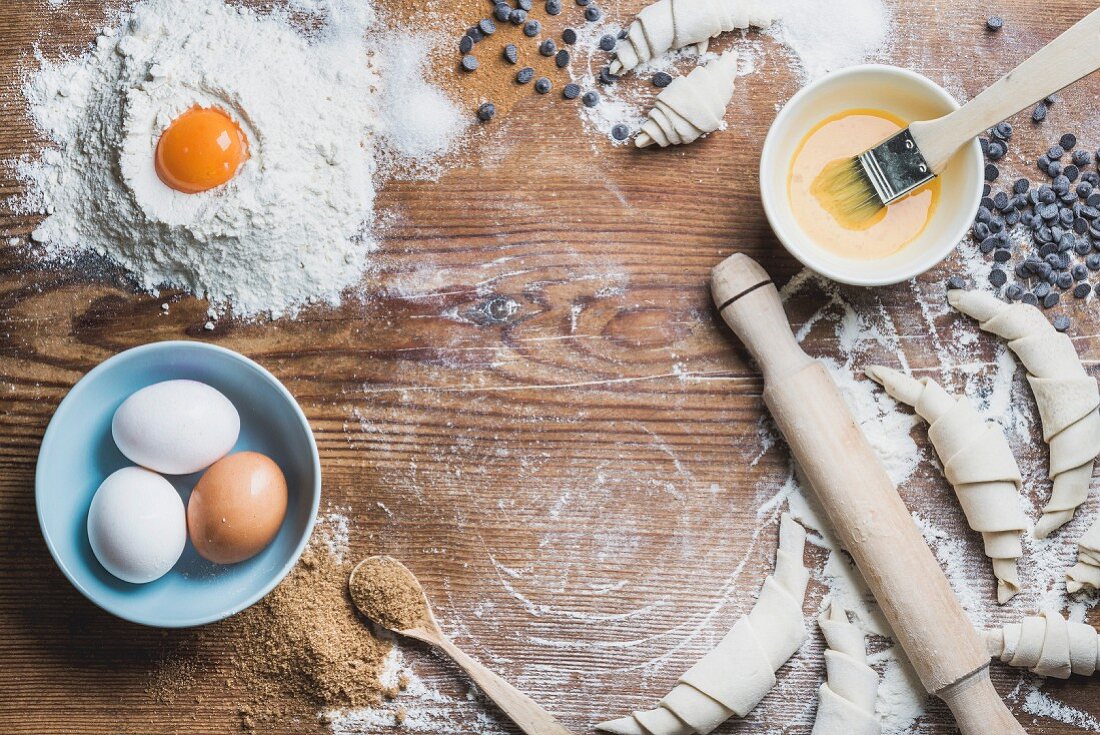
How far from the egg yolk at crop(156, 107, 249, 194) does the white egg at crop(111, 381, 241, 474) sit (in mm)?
342

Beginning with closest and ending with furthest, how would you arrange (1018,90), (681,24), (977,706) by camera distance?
1. (1018,90)
2. (977,706)
3. (681,24)

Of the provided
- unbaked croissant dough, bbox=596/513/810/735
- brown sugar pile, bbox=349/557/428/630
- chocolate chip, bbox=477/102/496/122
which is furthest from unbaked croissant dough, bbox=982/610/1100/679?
chocolate chip, bbox=477/102/496/122

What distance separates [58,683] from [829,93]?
66.0 inches

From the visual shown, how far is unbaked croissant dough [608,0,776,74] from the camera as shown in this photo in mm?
1452

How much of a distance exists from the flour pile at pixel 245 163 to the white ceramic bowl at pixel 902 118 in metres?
0.58

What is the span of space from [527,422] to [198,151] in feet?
2.35

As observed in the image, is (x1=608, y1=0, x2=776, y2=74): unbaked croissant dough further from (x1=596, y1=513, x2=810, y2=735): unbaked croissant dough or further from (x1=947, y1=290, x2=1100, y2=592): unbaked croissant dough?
(x1=596, y1=513, x2=810, y2=735): unbaked croissant dough

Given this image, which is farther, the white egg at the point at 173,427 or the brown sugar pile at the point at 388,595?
the brown sugar pile at the point at 388,595

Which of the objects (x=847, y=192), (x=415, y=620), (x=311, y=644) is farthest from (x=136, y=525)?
(x=847, y=192)

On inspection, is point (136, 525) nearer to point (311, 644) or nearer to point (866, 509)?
point (311, 644)

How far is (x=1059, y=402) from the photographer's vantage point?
1.42 metres

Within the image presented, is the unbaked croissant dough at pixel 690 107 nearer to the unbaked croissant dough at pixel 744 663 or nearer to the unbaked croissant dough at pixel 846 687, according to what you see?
the unbaked croissant dough at pixel 744 663

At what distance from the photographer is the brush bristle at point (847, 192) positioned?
1.36m

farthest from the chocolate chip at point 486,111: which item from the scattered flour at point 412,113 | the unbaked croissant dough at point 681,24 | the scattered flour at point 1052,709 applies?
the scattered flour at point 1052,709
